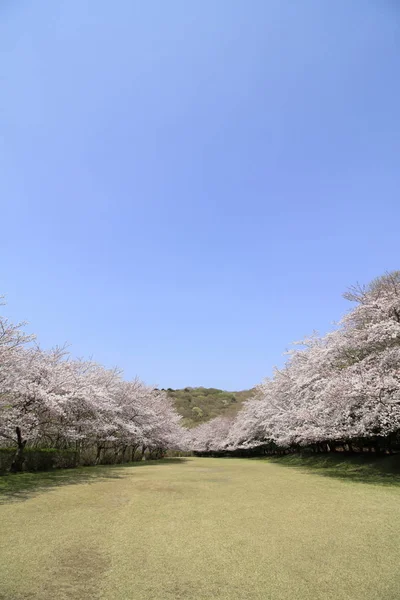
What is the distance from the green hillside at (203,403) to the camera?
77438 mm

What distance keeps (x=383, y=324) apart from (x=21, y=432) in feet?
56.7

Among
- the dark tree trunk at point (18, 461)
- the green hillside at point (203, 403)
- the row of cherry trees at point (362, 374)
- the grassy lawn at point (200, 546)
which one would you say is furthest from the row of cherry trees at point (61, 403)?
the green hillside at point (203, 403)

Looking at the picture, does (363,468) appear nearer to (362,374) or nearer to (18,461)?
(362,374)

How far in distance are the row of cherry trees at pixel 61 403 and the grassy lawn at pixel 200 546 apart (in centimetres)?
509

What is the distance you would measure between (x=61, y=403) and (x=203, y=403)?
7968 cm

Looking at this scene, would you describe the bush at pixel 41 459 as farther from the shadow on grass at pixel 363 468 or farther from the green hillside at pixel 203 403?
the green hillside at pixel 203 403

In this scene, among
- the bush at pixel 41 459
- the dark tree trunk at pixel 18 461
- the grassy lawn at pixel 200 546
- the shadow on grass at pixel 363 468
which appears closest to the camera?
the grassy lawn at pixel 200 546

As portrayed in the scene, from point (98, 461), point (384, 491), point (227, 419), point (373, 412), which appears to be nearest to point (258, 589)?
point (384, 491)

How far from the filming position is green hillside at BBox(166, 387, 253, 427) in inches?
3049

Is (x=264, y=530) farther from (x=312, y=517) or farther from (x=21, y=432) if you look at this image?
(x=21, y=432)

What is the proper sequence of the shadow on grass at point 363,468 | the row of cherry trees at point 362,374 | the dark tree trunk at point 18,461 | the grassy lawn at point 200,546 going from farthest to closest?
the dark tree trunk at point 18,461 < the shadow on grass at point 363,468 < the row of cherry trees at point 362,374 < the grassy lawn at point 200,546

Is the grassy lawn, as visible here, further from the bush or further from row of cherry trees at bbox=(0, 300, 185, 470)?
the bush

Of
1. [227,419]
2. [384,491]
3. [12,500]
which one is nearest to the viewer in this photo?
[12,500]

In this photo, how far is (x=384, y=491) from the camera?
1069cm
